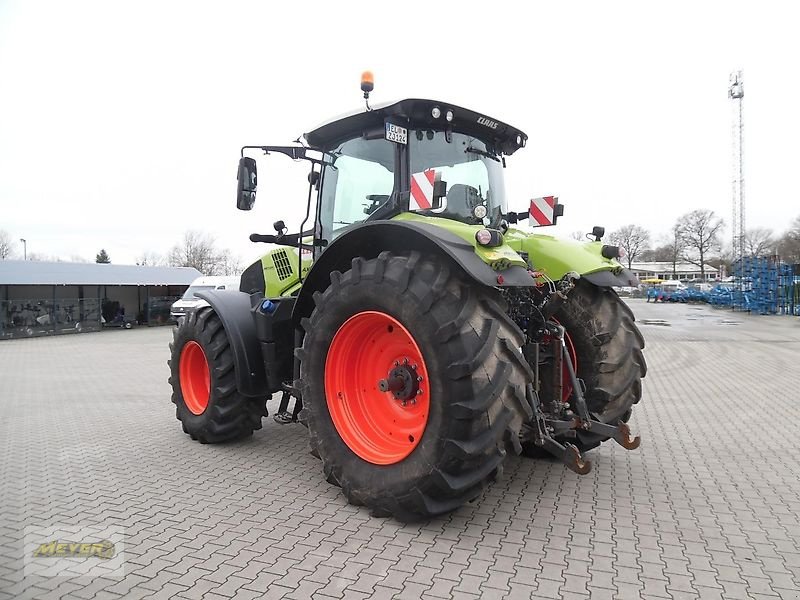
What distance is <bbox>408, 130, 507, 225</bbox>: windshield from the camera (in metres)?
3.88

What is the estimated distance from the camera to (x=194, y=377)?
5617 mm

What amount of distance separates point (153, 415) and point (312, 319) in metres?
3.87

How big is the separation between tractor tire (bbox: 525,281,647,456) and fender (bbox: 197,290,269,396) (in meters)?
2.58

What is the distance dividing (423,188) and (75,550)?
302 cm

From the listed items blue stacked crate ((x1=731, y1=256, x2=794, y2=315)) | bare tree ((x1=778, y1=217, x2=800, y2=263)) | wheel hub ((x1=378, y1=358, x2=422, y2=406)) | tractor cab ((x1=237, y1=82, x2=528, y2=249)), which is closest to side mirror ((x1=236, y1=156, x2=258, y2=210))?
tractor cab ((x1=237, y1=82, x2=528, y2=249))

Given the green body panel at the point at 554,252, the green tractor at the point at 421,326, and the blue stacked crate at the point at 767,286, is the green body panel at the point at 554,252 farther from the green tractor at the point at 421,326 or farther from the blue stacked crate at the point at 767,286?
the blue stacked crate at the point at 767,286

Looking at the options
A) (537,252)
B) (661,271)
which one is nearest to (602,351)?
(537,252)

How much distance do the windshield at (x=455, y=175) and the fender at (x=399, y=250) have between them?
0.42 meters

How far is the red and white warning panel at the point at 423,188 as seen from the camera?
379cm

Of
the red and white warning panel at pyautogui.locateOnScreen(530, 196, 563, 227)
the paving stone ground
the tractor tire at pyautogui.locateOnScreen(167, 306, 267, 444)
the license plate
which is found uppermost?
the license plate

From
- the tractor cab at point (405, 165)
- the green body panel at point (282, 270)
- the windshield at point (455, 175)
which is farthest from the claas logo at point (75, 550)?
the windshield at point (455, 175)

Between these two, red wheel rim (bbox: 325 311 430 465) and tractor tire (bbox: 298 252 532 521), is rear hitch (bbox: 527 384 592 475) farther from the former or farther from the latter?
red wheel rim (bbox: 325 311 430 465)

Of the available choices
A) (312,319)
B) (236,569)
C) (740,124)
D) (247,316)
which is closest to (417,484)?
(236,569)

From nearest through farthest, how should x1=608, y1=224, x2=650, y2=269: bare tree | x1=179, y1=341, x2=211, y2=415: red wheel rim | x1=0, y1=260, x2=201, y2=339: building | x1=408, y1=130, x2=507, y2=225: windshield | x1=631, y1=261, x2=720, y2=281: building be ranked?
x1=408, y1=130, x2=507, y2=225: windshield < x1=179, y1=341, x2=211, y2=415: red wheel rim < x1=0, y1=260, x2=201, y2=339: building < x1=608, y1=224, x2=650, y2=269: bare tree < x1=631, y1=261, x2=720, y2=281: building
